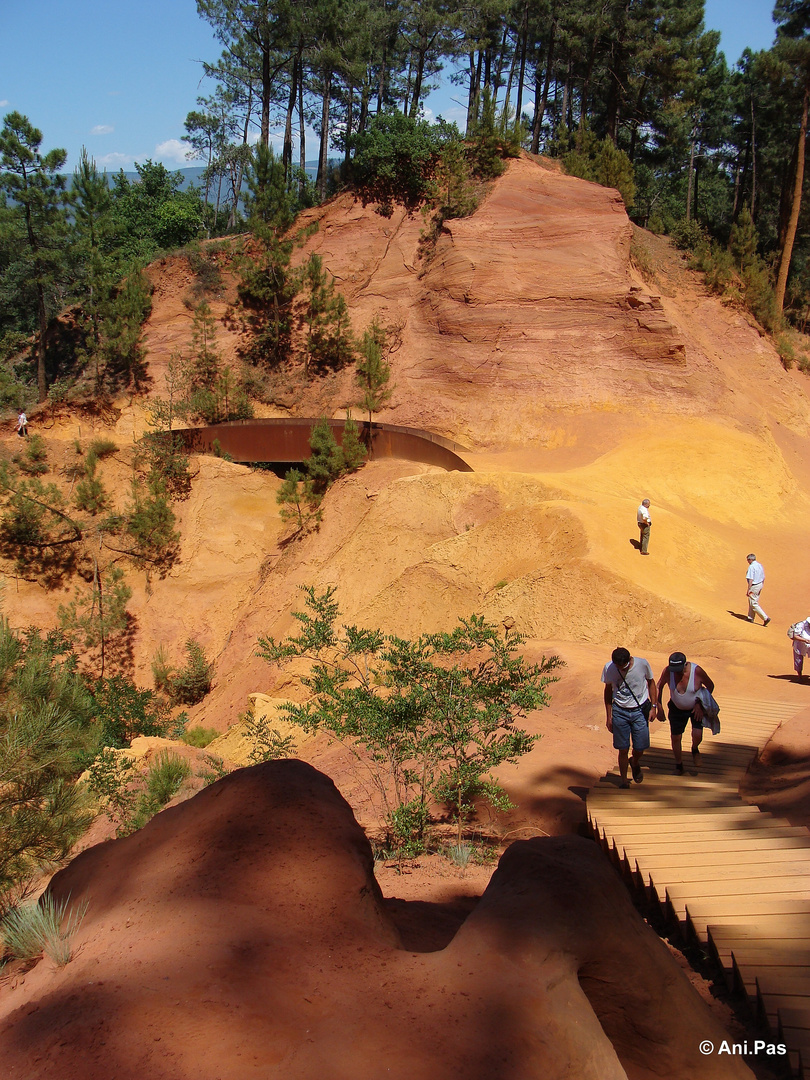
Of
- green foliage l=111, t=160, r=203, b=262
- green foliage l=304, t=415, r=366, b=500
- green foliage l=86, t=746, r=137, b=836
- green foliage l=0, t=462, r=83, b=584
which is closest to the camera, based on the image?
green foliage l=86, t=746, r=137, b=836

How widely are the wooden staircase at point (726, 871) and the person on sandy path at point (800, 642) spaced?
3.69 m

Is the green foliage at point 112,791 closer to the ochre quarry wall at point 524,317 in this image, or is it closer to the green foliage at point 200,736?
the green foliage at point 200,736

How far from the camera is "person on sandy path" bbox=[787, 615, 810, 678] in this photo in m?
10.2

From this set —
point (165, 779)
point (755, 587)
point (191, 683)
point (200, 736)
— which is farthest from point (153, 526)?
point (755, 587)

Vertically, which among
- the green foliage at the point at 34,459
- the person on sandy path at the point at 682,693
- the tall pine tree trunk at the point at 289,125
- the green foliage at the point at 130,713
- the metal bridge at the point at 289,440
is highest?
the tall pine tree trunk at the point at 289,125

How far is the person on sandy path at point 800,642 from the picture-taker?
10.2m

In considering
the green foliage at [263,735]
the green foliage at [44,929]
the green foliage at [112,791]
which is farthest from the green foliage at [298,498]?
the green foliage at [44,929]

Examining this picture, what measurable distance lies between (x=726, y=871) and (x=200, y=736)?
13.1 metres

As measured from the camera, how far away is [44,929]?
Answer: 358 centimetres

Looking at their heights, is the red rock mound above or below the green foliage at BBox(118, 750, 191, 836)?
above

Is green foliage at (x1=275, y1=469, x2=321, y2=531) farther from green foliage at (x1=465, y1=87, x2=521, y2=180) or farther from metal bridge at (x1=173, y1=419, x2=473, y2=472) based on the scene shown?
green foliage at (x1=465, y1=87, x2=521, y2=180)

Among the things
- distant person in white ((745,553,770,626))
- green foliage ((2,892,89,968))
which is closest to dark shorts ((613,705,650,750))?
green foliage ((2,892,89,968))

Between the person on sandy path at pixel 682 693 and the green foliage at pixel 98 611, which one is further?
the green foliage at pixel 98 611

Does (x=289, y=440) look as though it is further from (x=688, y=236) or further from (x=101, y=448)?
(x=688, y=236)
